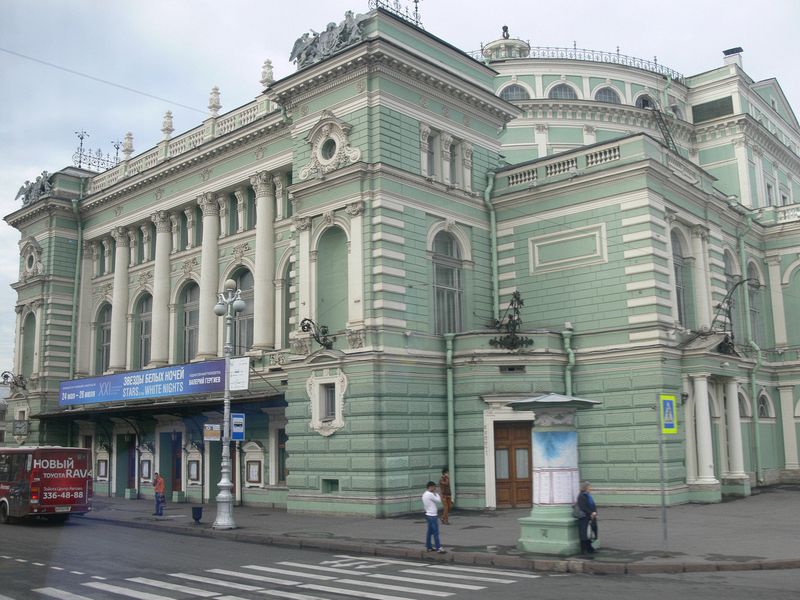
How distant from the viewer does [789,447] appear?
3909cm

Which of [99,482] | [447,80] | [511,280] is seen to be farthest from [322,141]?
[99,482]

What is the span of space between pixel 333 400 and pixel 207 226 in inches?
564

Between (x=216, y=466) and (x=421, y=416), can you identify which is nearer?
(x=421, y=416)

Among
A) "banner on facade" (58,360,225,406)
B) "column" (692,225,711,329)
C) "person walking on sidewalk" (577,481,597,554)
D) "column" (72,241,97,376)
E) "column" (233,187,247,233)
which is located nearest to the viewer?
"person walking on sidewalk" (577,481,597,554)

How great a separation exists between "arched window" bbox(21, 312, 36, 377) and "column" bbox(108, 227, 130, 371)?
23.1 feet

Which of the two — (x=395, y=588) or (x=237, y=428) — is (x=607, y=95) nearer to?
(x=237, y=428)

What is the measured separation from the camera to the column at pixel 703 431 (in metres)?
29.3

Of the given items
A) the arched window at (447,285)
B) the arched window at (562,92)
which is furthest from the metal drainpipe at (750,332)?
the arched window at (562,92)

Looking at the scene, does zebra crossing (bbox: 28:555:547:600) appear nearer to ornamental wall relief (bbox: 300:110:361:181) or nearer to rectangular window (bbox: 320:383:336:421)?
rectangular window (bbox: 320:383:336:421)

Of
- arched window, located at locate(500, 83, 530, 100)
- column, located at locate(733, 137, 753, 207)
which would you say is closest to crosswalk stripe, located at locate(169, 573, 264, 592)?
arched window, located at locate(500, 83, 530, 100)

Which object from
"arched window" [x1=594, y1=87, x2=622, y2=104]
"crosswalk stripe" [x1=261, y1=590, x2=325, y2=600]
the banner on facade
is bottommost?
"crosswalk stripe" [x1=261, y1=590, x2=325, y2=600]

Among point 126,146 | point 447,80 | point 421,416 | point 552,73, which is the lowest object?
point 421,416

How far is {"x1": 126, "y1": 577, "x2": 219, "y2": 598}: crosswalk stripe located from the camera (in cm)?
1465

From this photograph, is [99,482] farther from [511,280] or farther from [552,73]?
[552,73]
